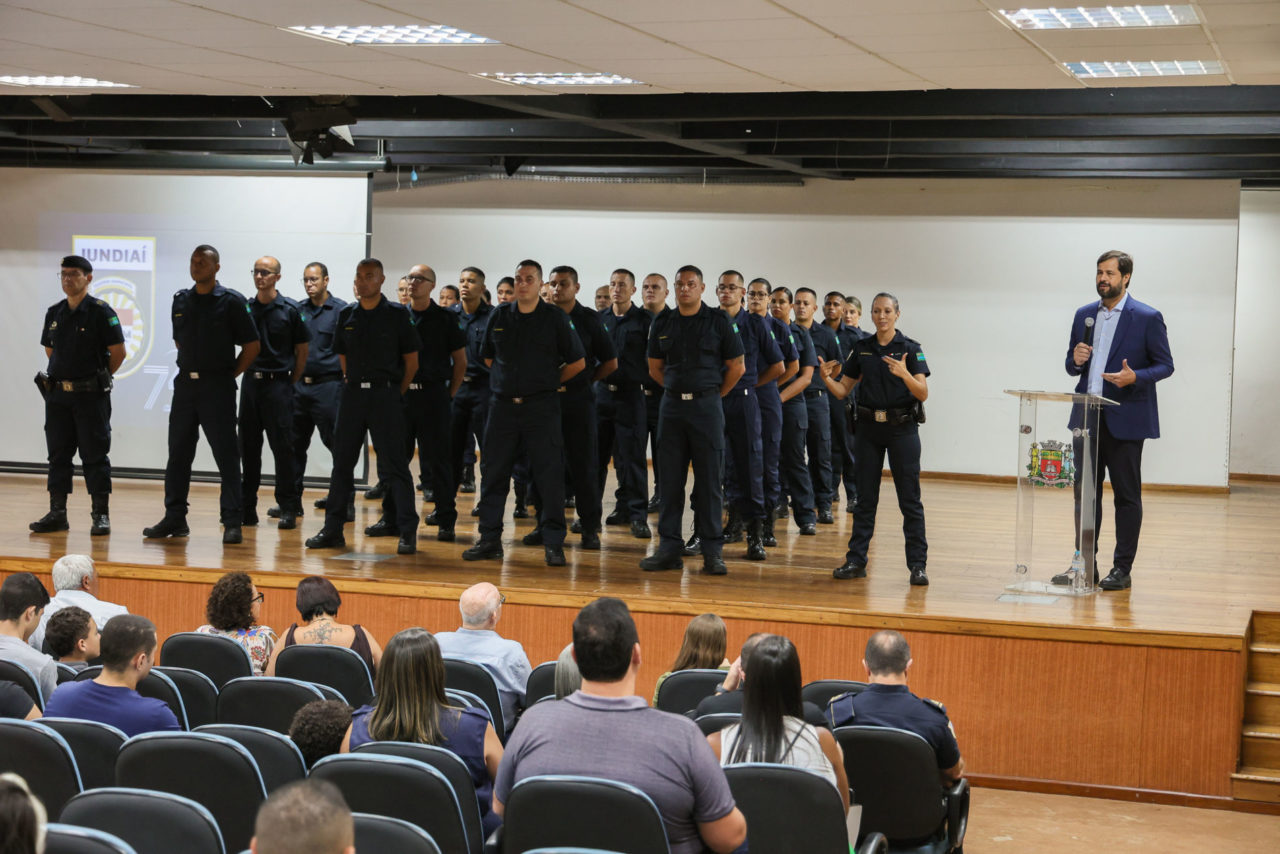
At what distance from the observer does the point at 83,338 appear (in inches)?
290

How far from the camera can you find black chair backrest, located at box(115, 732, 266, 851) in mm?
2955

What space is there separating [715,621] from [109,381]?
15.6ft

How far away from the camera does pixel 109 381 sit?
748 centimetres

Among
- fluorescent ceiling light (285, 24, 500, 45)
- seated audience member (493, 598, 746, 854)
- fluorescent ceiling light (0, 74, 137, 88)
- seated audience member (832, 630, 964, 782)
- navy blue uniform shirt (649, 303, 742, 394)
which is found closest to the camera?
seated audience member (493, 598, 746, 854)

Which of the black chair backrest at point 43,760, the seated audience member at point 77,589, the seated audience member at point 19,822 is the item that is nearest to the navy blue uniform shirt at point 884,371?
the seated audience member at point 77,589

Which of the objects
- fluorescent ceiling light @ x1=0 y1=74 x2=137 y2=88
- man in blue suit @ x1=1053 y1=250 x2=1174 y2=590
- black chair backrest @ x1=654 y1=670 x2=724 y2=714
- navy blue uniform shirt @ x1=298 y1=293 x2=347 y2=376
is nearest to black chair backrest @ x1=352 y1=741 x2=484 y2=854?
black chair backrest @ x1=654 y1=670 x2=724 y2=714

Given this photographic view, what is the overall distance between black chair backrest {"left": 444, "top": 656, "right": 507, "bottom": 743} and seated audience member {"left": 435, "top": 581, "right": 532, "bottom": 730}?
0.08m

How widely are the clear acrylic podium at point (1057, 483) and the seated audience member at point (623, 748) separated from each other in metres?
3.78

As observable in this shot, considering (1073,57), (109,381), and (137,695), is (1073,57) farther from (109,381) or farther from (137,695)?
(109,381)

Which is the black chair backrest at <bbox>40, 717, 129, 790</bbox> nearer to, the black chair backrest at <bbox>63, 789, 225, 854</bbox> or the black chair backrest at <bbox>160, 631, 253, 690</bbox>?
the black chair backrest at <bbox>63, 789, 225, 854</bbox>

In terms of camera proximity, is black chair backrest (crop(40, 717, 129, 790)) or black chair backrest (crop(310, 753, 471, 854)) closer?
black chair backrest (crop(310, 753, 471, 854))

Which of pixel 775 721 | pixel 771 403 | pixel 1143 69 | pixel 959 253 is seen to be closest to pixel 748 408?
pixel 771 403

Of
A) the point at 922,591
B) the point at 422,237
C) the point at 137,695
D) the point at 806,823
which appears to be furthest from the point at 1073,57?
the point at 422,237

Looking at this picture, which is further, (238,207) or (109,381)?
(238,207)
